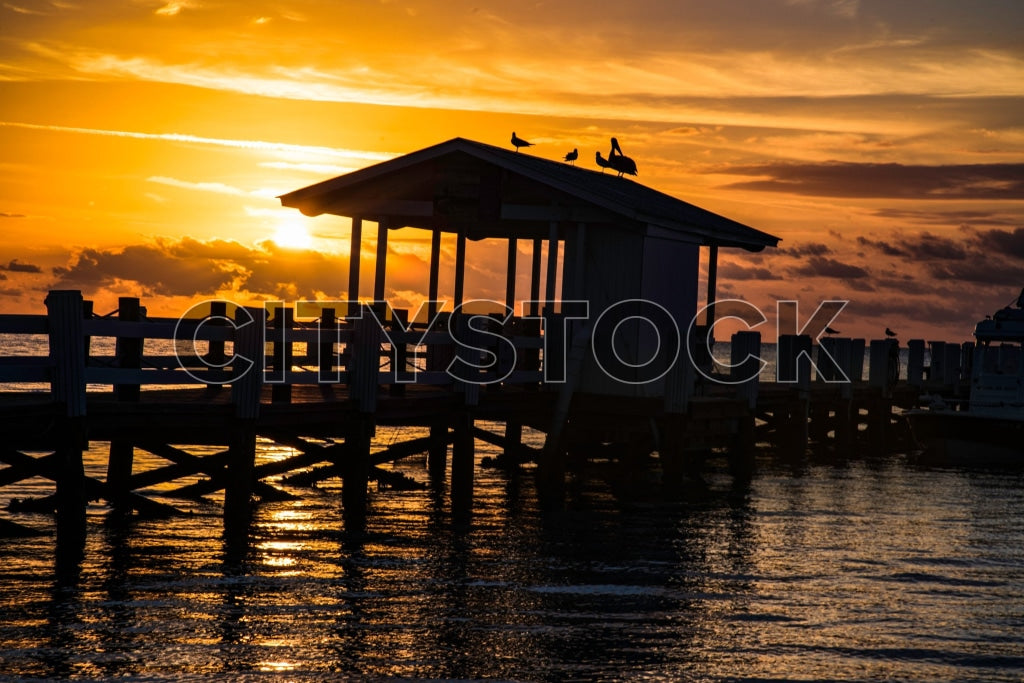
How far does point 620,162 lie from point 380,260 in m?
5.78

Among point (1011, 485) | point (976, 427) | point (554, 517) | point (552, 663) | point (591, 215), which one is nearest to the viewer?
point (552, 663)

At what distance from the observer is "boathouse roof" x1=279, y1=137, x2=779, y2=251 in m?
21.3

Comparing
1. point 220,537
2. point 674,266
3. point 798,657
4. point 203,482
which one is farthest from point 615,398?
point 798,657

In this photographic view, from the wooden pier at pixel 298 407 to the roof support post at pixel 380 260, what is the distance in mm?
2134

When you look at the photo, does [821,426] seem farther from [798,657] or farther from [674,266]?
[798,657]

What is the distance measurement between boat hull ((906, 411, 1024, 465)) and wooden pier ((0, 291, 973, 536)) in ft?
24.5

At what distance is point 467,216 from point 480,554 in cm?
823

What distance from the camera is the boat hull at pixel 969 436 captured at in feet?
96.1

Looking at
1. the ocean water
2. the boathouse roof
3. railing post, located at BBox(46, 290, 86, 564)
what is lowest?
the ocean water


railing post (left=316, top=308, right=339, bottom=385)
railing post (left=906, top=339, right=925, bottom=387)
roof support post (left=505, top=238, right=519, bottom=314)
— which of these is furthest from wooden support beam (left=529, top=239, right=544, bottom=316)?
railing post (left=906, top=339, right=925, bottom=387)

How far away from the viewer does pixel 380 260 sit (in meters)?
23.4

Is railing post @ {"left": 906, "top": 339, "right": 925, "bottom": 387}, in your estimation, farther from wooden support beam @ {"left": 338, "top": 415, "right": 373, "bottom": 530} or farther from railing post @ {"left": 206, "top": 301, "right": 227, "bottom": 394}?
railing post @ {"left": 206, "top": 301, "right": 227, "bottom": 394}

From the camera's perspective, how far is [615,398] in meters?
22.2

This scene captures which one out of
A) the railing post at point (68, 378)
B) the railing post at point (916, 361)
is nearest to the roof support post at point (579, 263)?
the railing post at point (68, 378)
